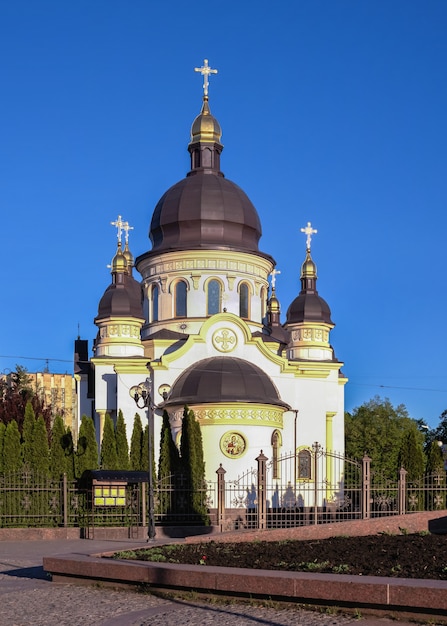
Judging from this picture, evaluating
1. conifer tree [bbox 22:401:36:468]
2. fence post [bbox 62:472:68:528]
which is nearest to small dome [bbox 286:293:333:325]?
conifer tree [bbox 22:401:36:468]

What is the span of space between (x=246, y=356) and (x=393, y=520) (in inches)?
674

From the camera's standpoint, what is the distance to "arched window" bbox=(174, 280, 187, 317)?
1394 inches

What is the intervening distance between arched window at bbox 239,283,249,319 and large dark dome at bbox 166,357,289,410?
3.58 m

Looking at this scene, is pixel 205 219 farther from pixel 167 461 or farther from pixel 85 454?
pixel 85 454

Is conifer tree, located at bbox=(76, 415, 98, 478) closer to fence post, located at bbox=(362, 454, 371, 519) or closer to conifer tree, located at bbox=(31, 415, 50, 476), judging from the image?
conifer tree, located at bbox=(31, 415, 50, 476)

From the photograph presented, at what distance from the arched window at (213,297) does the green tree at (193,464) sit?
951 cm

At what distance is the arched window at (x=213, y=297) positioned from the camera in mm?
35188

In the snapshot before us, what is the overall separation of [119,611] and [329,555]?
125 inches

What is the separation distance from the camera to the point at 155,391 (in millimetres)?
32625

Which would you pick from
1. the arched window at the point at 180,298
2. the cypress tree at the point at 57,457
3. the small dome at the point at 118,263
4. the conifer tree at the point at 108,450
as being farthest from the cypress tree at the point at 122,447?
the small dome at the point at 118,263

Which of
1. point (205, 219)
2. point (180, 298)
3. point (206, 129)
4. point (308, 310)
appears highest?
point (206, 129)

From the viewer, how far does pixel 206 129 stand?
3778cm

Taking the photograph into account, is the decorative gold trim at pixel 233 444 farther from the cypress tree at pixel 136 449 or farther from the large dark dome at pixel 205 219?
the large dark dome at pixel 205 219

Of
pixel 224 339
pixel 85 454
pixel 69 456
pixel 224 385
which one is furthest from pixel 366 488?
pixel 224 339
